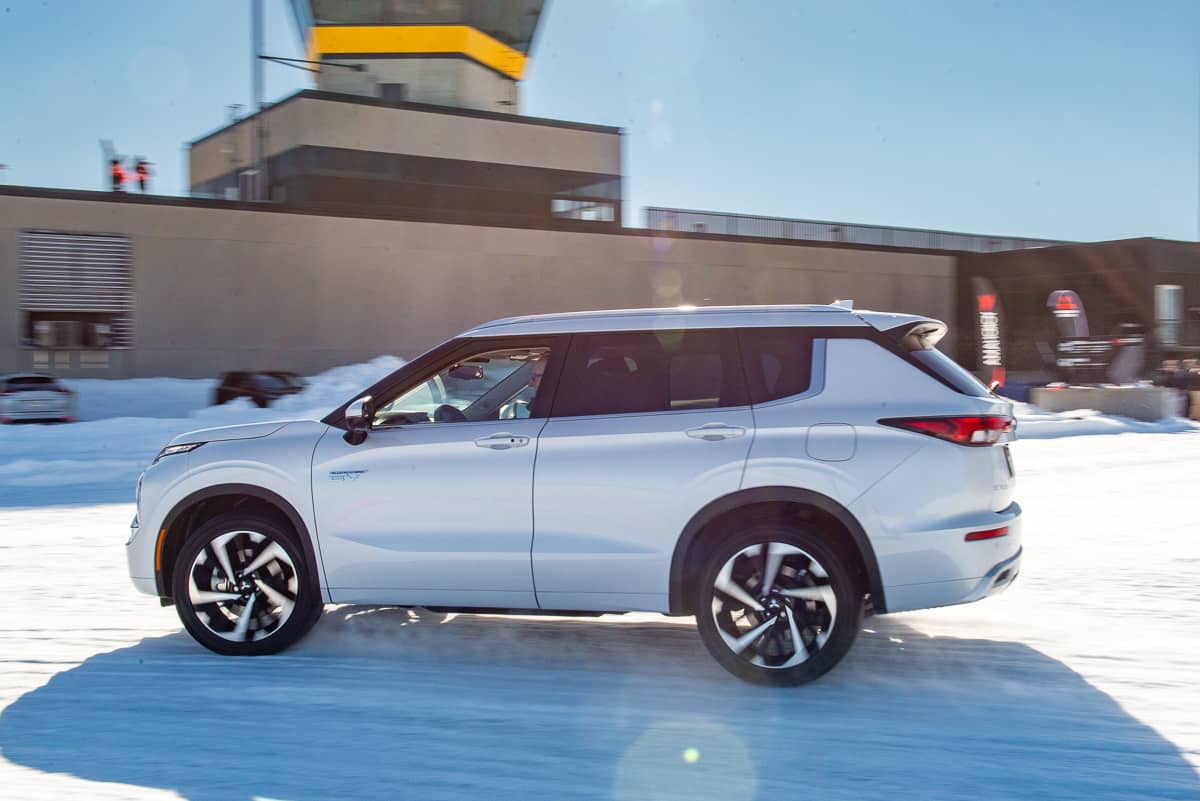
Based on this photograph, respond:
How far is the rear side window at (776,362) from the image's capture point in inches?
202

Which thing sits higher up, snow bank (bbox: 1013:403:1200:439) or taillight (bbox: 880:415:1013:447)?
taillight (bbox: 880:415:1013:447)

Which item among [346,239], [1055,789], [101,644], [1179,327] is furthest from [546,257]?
[1055,789]

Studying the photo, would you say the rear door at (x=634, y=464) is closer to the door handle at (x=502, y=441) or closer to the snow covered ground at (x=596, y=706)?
the door handle at (x=502, y=441)

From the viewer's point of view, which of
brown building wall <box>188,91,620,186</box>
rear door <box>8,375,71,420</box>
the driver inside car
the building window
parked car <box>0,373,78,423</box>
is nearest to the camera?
the driver inside car

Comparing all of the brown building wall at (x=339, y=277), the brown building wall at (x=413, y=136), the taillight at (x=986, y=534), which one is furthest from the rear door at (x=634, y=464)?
the brown building wall at (x=413, y=136)

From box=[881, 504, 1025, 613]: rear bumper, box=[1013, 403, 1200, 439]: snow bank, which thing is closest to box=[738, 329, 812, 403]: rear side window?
box=[881, 504, 1025, 613]: rear bumper

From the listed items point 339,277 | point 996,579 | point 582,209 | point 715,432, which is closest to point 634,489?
point 715,432

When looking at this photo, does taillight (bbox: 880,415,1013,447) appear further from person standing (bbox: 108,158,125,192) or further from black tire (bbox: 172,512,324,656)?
person standing (bbox: 108,158,125,192)

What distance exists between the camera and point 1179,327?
129 ft

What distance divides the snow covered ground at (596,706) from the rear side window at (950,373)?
1.39 meters

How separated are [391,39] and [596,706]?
3614cm

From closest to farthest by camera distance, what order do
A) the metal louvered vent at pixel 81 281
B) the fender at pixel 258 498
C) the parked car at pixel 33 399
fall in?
the fender at pixel 258 498, the parked car at pixel 33 399, the metal louvered vent at pixel 81 281

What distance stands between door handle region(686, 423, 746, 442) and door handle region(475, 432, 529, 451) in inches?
31.9

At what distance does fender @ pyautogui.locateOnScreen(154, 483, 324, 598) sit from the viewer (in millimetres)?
5543
